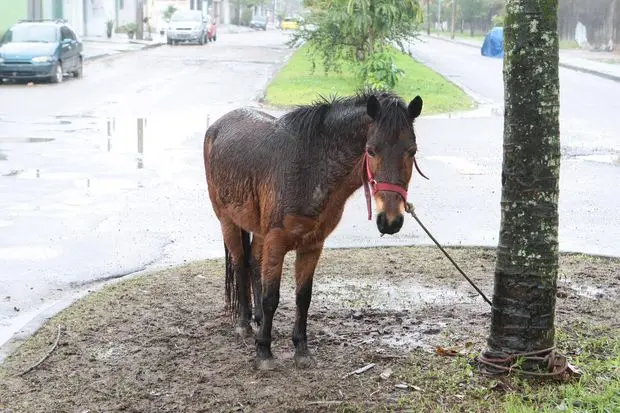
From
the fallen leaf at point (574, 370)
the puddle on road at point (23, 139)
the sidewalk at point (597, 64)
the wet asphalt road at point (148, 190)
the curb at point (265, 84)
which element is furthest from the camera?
the sidewalk at point (597, 64)

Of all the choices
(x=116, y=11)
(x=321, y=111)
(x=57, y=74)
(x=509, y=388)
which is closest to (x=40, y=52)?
(x=57, y=74)

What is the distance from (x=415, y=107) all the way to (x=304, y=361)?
71.0 inches

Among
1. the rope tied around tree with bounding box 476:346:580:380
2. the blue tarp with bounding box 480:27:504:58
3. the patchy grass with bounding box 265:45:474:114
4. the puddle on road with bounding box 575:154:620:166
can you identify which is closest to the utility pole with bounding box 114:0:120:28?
the blue tarp with bounding box 480:27:504:58

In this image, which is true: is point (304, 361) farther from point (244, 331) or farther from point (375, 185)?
point (375, 185)

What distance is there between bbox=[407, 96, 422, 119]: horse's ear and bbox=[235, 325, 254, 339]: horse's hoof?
2.17 m

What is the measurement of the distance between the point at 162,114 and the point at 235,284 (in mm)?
14286

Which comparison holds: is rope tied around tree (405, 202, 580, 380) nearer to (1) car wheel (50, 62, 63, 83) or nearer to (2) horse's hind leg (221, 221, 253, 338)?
(2) horse's hind leg (221, 221, 253, 338)

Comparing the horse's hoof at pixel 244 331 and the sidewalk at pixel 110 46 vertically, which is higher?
the sidewalk at pixel 110 46

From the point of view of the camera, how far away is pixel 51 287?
7.90 meters

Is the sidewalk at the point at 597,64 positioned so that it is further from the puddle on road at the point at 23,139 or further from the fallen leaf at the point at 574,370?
the fallen leaf at the point at 574,370

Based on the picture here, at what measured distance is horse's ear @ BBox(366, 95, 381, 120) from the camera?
4891 mm

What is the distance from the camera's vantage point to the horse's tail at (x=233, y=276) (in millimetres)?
6441

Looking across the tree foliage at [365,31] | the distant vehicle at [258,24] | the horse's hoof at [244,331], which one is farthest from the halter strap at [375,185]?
the distant vehicle at [258,24]

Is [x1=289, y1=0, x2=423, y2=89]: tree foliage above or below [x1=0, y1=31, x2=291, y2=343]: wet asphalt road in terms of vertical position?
above
